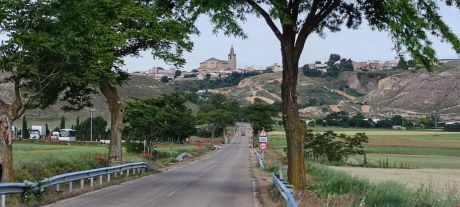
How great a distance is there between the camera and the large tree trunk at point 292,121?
20.3 meters

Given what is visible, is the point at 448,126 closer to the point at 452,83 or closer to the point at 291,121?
the point at 452,83

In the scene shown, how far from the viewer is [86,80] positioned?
79.9 ft

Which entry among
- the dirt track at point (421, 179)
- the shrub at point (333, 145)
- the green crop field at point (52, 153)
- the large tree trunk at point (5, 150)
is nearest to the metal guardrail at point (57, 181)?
the large tree trunk at point (5, 150)

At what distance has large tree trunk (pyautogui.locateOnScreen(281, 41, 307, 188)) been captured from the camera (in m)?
20.3

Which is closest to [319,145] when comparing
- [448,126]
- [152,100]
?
[152,100]

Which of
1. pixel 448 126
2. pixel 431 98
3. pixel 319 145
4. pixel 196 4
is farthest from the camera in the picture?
pixel 431 98

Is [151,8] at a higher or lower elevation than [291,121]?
higher

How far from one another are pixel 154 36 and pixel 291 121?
11235 mm

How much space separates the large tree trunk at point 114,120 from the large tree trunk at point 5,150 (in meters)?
14.1

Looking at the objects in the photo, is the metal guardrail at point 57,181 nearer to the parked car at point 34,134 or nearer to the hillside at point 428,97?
the parked car at point 34,134

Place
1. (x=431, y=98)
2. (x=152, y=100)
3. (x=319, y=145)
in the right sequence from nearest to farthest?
(x=152, y=100), (x=319, y=145), (x=431, y=98)

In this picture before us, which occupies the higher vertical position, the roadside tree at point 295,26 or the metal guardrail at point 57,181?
the roadside tree at point 295,26

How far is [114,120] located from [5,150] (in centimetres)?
1482

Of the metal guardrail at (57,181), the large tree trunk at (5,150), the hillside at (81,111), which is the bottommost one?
the metal guardrail at (57,181)
